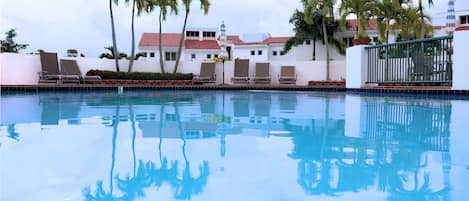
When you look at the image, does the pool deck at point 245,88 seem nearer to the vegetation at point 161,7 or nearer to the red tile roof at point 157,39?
the vegetation at point 161,7

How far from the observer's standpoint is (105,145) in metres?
3.84

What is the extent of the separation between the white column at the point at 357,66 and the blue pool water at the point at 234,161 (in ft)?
28.3

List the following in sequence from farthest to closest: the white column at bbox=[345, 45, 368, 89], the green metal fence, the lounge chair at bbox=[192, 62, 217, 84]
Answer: the lounge chair at bbox=[192, 62, 217, 84] < the white column at bbox=[345, 45, 368, 89] < the green metal fence

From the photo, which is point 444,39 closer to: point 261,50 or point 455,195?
point 455,195

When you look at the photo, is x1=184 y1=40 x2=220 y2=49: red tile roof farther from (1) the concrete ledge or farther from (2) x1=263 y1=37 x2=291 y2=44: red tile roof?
(1) the concrete ledge

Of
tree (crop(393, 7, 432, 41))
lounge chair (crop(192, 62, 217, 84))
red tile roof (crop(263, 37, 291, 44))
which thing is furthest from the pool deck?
red tile roof (crop(263, 37, 291, 44))

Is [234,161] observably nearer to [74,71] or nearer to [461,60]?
[461,60]

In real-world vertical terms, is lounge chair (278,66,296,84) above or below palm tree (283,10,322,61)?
below

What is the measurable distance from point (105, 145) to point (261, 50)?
3642 centimetres

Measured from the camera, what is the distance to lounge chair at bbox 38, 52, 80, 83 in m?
15.8

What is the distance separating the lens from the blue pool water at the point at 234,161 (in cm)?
239

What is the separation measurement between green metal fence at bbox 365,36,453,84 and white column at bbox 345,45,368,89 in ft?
0.58

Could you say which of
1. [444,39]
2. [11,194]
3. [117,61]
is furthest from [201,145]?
[117,61]

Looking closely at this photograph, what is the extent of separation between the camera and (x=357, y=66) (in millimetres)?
14227
